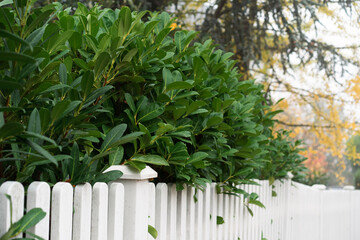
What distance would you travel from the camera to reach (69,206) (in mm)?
1374

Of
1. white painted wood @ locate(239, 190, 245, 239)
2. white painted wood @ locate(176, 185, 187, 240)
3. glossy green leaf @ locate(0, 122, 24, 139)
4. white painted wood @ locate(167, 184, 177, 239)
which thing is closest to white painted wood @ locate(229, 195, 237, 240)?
white painted wood @ locate(239, 190, 245, 239)

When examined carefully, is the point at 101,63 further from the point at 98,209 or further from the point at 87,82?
the point at 98,209

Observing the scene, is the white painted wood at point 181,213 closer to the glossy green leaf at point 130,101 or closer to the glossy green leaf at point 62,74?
the glossy green leaf at point 130,101

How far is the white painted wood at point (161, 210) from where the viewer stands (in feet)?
6.79

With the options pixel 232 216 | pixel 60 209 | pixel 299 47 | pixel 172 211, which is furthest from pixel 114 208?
pixel 299 47

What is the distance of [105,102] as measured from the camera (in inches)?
76.1

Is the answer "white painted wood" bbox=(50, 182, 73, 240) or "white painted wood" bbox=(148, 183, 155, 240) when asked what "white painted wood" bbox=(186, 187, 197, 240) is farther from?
"white painted wood" bbox=(50, 182, 73, 240)

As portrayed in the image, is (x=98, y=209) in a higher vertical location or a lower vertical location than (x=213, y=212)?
higher

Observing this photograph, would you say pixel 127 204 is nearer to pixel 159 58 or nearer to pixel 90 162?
pixel 90 162

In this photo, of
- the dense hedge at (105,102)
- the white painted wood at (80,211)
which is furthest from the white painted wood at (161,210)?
the white painted wood at (80,211)

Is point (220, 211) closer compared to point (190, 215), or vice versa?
point (190, 215)

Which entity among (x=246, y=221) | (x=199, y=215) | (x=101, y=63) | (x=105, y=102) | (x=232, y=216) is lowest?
(x=246, y=221)

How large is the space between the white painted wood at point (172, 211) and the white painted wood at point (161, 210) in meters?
0.06

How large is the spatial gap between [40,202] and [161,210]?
90 cm
